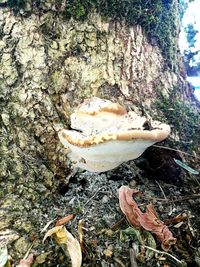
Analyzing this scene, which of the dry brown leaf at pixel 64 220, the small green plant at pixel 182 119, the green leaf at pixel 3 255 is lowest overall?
the green leaf at pixel 3 255

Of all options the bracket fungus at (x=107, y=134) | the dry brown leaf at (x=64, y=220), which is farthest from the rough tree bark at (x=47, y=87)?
the bracket fungus at (x=107, y=134)

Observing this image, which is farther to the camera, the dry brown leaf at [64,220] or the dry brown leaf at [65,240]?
the dry brown leaf at [64,220]

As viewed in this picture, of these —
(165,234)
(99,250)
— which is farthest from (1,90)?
(165,234)

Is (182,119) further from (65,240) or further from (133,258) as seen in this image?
(65,240)

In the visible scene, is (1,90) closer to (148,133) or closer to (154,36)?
(148,133)

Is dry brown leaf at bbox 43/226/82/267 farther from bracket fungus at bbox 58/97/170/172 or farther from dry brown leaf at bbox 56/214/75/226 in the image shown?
bracket fungus at bbox 58/97/170/172

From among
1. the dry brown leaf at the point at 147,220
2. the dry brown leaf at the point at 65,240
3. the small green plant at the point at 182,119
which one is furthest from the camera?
the small green plant at the point at 182,119

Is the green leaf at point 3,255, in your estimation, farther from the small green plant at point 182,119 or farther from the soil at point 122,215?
the small green plant at point 182,119
